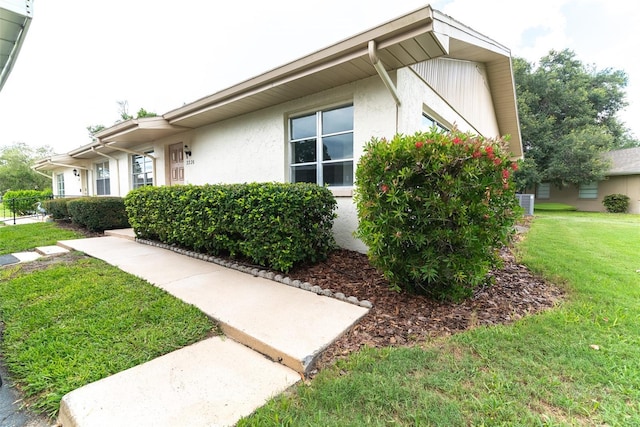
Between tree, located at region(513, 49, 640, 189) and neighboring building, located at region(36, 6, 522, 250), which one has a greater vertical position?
tree, located at region(513, 49, 640, 189)

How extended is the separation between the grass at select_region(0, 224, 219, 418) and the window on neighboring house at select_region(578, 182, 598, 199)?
24.2 metres

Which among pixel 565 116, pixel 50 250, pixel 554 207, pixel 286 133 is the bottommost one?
pixel 50 250

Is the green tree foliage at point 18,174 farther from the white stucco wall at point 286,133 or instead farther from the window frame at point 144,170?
the white stucco wall at point 286,133

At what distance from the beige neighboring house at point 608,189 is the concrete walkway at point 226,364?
22075 mm

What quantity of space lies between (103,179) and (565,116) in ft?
96.7

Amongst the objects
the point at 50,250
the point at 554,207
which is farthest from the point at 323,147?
the point at 554,207

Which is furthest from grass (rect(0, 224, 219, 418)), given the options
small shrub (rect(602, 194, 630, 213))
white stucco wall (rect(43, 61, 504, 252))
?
A: small shrub (rect(602, 194, 630, 213))

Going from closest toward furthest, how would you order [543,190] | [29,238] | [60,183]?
1. [29,238]
2. [60,183]
3. [543,190]

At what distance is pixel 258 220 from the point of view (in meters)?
4.08

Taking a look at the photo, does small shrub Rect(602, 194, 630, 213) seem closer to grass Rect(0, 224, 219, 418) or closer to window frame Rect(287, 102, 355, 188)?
window frame Rect(287, 102, 355, 188)

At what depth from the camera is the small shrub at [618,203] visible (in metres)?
16.1

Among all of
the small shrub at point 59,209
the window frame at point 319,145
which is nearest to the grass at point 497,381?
the window frame at point 319,145

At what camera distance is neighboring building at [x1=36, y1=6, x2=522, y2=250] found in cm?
402

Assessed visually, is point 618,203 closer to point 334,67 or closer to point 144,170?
point 334,67
